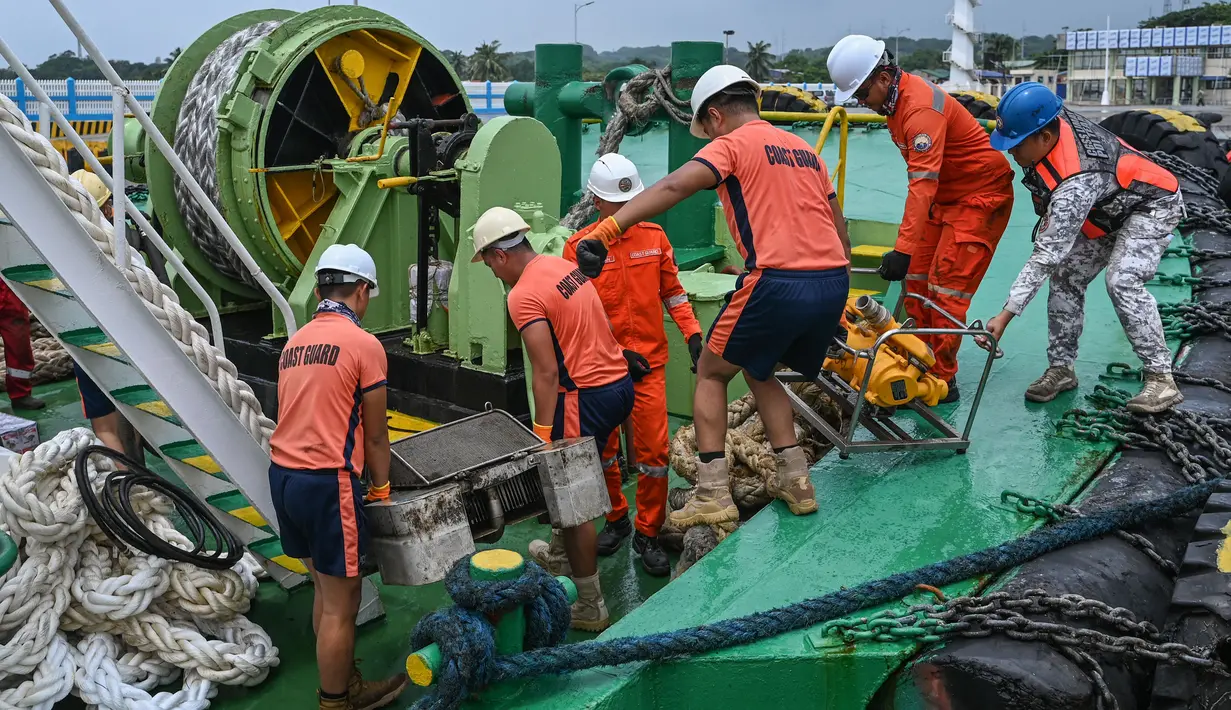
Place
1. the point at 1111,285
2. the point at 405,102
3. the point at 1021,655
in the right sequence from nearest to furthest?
1. the point at 1021,655
2. the point at 1111,285
3. the point at 405,102

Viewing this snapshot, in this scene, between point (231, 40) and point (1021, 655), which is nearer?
point (1021, 655)

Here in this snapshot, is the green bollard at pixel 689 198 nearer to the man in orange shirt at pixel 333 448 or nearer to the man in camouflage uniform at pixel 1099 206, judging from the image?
the man in camouflage uniform at pixel 1099 206

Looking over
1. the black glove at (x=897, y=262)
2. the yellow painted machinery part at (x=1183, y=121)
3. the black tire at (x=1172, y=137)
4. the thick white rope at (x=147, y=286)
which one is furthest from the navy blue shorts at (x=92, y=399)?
the yellow painted machinery part at (x=1183, y=121)

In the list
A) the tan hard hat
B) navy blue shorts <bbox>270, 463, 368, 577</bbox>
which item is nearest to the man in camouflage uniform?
navy blue shorts <bbox>270, 463, 368, 577</bbox>

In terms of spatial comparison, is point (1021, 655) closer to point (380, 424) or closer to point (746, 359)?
point (746, 359)

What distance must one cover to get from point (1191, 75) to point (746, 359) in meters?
76.1

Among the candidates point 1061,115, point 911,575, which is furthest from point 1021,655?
point 1061,115

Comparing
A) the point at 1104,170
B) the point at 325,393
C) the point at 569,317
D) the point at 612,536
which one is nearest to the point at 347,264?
the point at 325,393

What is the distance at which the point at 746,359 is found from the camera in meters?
3.84

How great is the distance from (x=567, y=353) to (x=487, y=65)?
78.9 meters

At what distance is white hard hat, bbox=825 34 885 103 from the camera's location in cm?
463

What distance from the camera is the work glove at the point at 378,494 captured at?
3590 mm

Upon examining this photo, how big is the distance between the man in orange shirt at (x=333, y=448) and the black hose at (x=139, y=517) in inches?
21.2

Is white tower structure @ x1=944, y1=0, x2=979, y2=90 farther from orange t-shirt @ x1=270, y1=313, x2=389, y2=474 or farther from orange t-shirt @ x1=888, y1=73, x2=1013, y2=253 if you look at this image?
orange t-shirt @ x1=270, y1=313, x2=389, y2=474
